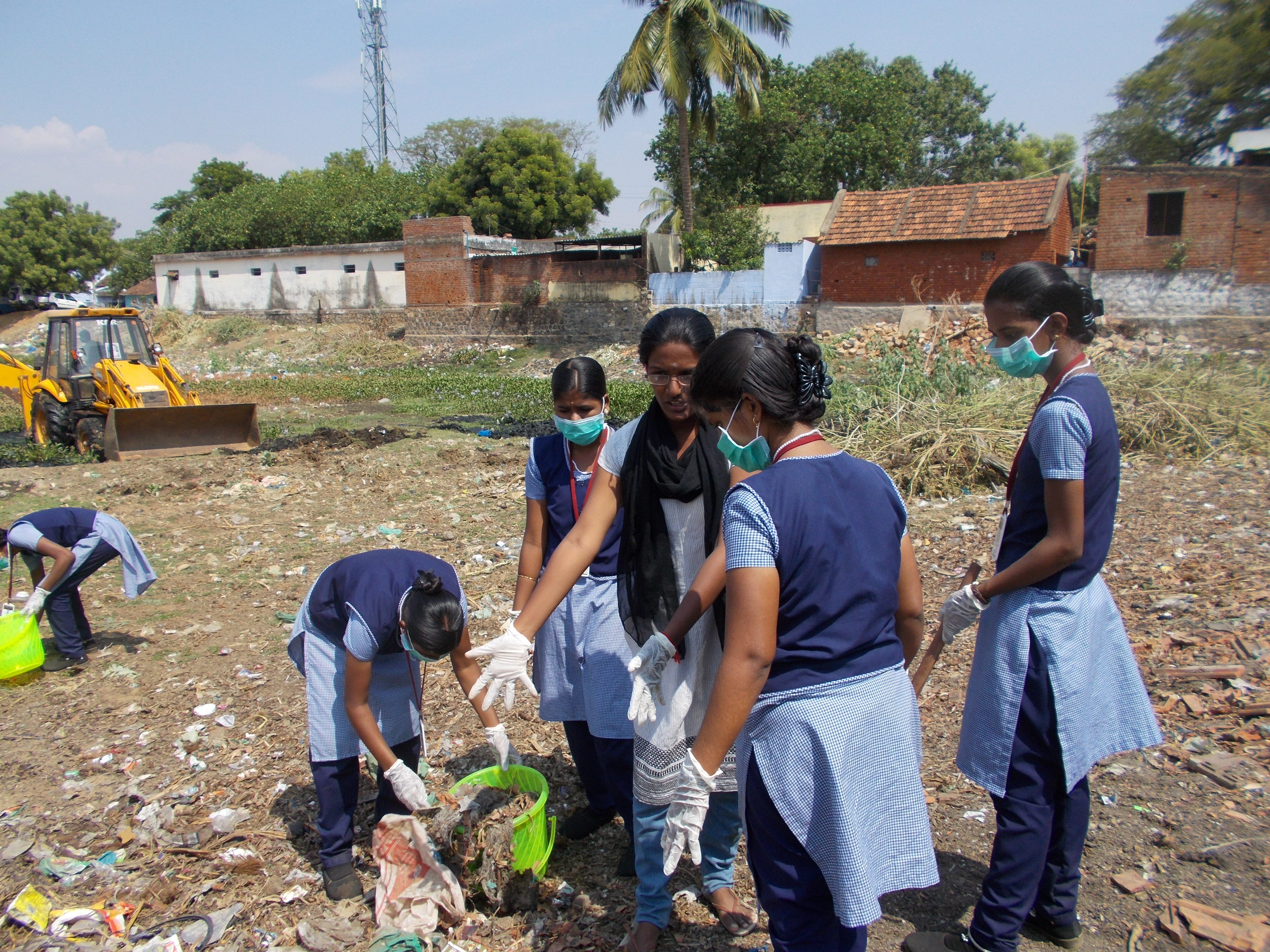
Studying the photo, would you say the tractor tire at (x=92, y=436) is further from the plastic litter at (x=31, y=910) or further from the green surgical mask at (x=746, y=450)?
the green surgical mask at (x=746, y=450)

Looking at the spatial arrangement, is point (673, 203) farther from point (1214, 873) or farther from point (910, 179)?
point (1214, 873)

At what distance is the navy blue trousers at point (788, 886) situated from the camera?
5.19ft

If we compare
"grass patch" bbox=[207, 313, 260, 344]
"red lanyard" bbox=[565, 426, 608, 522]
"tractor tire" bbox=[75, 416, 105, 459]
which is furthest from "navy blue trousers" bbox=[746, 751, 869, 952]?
"grass patch" bbox=[207, 313, 260, 344]

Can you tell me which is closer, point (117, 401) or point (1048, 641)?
point (1048, 641)

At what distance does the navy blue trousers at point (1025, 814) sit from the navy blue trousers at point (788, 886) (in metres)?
→ 0.59

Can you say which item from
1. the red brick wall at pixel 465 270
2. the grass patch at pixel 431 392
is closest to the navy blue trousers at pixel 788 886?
the grass patch at pixel 431 392

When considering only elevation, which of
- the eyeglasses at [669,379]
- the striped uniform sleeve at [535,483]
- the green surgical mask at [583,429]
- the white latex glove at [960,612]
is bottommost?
the white latex glove at [960,612]

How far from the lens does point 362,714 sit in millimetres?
2398

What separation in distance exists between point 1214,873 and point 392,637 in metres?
2.54

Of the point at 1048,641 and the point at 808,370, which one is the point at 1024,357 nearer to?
the point at 1048,641

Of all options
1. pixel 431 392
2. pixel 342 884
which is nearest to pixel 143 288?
pixel 431 392

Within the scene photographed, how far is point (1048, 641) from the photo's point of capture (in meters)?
2.00

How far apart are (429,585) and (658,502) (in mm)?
666

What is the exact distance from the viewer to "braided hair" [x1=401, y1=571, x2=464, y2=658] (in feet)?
7.30
